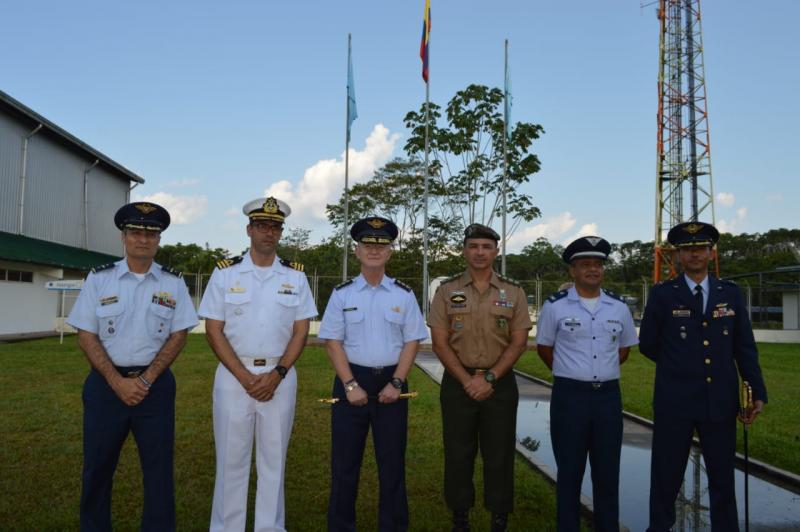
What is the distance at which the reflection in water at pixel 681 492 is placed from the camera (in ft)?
13.2

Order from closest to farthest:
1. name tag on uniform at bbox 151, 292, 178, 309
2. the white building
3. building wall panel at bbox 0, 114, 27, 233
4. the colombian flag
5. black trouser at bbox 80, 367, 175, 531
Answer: black trouser at bbox 80, 367, 175, 531 → name tag on uniform at bbox 151, 292, 178, 309 → the colombian flag → the white building → building wall panel at bbox 0, 114, 27, 233

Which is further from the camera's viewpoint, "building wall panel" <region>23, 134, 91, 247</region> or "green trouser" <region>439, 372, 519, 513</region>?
"building wall panel" <region>23, 134, 91, 247</region>

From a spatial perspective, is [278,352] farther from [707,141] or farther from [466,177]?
[707,141]

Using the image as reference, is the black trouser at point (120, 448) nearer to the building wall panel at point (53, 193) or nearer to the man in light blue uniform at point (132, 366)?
the man in light blue uniform at point (132, 366)

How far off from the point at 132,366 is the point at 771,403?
30.7 ft

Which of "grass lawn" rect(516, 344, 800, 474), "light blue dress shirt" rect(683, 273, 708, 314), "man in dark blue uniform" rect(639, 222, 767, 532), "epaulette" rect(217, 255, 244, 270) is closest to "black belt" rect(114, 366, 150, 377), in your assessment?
"epaulette" rect(217, 255, 244, 270)

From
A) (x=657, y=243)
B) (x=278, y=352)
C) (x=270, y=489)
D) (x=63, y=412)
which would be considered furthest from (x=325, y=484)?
(x=657, y=243)

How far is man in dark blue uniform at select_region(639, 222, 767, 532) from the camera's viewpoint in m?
3.46

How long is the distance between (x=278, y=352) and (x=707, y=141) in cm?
3743

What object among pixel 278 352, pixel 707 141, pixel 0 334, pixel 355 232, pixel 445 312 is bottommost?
pixel 0 334

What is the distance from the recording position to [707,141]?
34.3m

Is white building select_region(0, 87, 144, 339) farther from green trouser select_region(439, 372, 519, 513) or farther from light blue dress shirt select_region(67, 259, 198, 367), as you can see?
green trouser select_region(439, 372, 519, 513)

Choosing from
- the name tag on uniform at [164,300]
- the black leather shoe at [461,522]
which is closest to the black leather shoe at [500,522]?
the black leather shoe at [461,522]

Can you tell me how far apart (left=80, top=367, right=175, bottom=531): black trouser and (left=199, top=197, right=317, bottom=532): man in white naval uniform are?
29 cm
